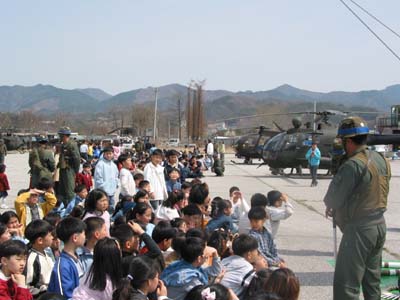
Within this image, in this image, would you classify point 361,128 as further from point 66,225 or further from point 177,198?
point 177,198

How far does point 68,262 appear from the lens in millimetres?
4598

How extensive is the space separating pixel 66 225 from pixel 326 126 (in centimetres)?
2111

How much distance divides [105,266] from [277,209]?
12.0ft

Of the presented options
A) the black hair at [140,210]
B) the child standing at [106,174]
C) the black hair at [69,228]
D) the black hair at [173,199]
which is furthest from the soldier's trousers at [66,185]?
the black hair at [69,228]

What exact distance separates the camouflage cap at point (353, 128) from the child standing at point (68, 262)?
2.43m

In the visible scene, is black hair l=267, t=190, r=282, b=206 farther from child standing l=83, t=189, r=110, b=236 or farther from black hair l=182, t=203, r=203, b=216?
child standing l=83, t=189, r=110, b=236

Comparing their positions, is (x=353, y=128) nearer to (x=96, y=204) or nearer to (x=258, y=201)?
(x=258, y=201)

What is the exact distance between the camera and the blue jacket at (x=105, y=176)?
32.9 ft

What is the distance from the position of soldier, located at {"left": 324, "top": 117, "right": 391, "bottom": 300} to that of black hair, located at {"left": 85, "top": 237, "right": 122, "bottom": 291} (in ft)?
5.94

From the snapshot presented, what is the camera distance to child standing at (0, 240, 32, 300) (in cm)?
425

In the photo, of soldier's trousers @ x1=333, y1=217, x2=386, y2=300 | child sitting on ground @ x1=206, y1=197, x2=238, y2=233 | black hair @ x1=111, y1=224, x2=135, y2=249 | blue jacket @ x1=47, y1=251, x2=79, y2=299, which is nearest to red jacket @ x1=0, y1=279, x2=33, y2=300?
blue jacket @ x1=47, y1=251, x2=79, y2=299

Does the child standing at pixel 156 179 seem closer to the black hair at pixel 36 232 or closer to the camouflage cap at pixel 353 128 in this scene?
the black hair at pixel 36 232

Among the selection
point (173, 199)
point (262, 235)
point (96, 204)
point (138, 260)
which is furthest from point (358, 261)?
point (173, 199)

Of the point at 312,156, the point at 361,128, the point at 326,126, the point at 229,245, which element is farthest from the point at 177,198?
the point at 326,126
